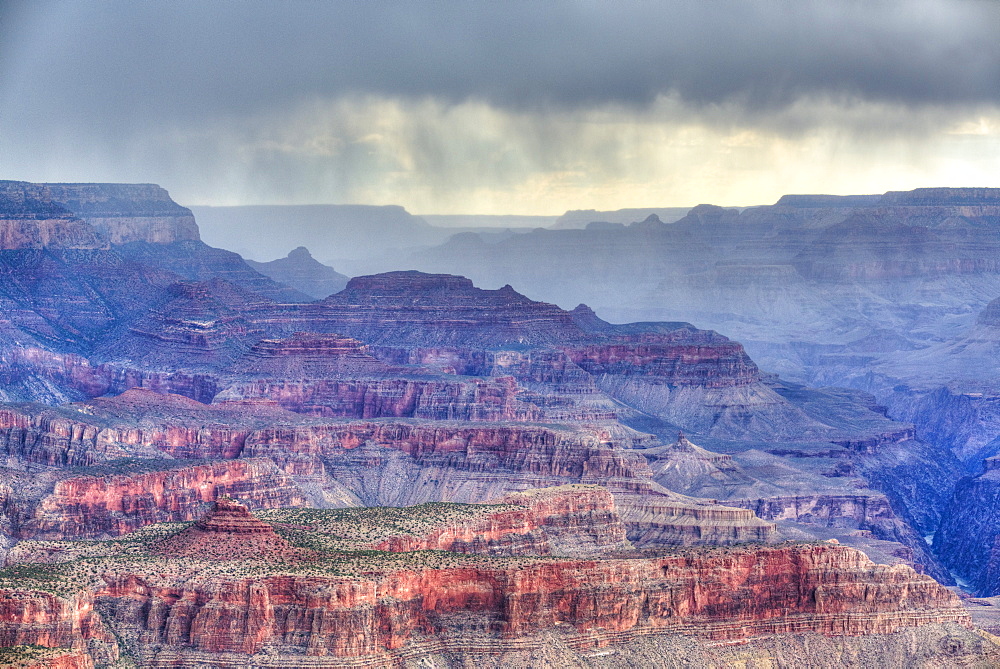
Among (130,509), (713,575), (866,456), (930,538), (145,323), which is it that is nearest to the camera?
(713,575)

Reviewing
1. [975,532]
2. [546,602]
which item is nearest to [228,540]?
[546,602]

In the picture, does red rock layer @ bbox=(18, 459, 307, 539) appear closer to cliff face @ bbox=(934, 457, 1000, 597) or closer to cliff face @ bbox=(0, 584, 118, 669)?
cliff face @ bbox=(0, 584, 118, 669)

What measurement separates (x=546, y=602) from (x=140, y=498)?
3206 cm

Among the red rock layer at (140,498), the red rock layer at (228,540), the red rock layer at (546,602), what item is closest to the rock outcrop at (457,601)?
the red rock layer at (546,602)

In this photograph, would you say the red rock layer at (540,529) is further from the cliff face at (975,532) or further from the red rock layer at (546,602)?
the cliff face at (975,532)

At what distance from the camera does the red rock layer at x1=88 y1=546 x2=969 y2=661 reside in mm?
83188

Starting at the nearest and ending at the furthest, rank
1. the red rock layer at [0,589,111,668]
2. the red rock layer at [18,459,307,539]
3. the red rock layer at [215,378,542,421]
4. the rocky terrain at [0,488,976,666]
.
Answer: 1. the red rock layer at [0,589,111,668]
2. the rocky terrain at [0,488,976,666]
3. the red rock layer at [18,459,307,539]
4. the red rock layer at [215,378,542,421]

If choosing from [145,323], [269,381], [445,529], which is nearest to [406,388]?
[269,381]

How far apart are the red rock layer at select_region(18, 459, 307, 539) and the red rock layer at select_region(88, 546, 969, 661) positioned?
83.4ft

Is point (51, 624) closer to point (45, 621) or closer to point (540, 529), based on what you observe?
point (45, 621)

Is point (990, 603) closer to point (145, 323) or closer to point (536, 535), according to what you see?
point (536, 535)

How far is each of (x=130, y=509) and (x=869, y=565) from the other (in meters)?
39.3

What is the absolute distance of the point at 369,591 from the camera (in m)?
84.5

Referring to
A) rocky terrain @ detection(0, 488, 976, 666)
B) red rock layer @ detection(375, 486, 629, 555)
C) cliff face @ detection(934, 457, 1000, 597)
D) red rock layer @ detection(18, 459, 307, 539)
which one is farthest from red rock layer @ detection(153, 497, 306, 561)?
cliff face @ detection(934, 457, 1000, 597)
